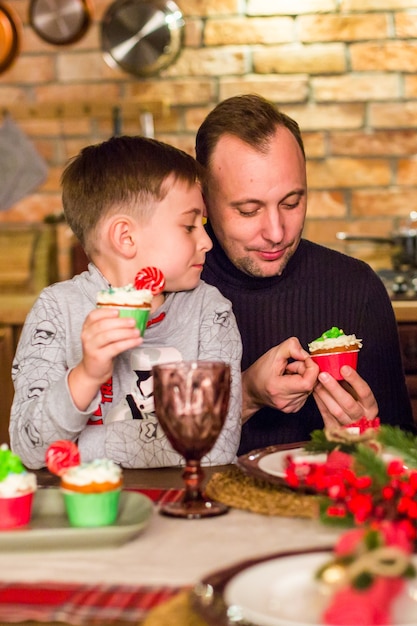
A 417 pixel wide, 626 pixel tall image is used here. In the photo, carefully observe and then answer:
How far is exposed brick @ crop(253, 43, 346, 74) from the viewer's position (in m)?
3.77

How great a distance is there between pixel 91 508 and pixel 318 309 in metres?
1.27

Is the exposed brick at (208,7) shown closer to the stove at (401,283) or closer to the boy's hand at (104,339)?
the stove at (401,283)

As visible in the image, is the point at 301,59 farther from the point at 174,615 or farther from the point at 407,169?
the point at 174,615

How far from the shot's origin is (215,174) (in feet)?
7.13

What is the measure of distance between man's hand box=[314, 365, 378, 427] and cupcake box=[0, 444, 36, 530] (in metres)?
0.73

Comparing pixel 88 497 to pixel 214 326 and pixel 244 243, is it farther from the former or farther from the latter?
pixel 244 243

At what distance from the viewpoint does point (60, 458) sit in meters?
Result: 1.10

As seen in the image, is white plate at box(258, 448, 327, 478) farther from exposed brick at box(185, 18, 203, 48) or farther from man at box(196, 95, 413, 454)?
exposed brick at box(185, 18, 203, 48)

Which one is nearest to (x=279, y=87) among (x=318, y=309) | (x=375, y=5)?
(x=375, y=5)

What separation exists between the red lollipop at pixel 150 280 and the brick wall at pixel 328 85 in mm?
2329

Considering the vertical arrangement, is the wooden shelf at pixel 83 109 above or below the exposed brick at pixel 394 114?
above

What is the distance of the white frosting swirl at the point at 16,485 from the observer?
3.36ft

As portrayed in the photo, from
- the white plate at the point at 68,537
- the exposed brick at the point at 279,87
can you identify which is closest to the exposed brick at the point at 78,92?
the exposed brick at the point at 279,87

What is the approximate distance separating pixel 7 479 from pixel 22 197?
3128 millimetres
